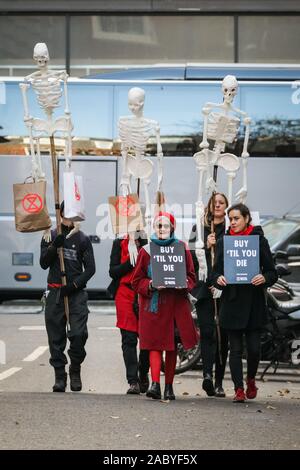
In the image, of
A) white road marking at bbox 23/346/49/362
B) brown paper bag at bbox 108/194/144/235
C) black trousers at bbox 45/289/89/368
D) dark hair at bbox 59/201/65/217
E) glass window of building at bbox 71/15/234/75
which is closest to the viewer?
black trousers at bbox 45/289/89/368

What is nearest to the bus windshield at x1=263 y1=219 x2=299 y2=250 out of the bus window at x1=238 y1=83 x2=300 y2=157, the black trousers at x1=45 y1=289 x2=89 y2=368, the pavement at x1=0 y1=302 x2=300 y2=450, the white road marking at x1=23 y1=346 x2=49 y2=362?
the white road marking at x1=23 y1=346 x2=49 y2=362

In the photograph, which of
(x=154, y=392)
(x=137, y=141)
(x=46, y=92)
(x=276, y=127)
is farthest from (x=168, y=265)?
(x=276, y=127)

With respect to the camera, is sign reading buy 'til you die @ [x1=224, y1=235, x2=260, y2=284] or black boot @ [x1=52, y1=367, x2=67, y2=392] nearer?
sign reading buy 'til you die @ [x1=224, y1=235, x2=260, y2=284]

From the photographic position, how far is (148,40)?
1111 inches

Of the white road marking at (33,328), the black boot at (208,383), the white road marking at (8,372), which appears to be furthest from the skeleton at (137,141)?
the white road marking at (33,328)

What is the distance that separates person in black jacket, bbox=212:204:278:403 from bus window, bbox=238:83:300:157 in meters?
12.7

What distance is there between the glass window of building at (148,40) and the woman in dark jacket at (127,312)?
1775 cm

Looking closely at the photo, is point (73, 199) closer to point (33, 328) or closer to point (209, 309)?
point (209, 309)

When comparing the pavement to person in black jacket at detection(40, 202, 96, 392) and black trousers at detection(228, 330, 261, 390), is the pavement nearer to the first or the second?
black trousers at detection(228, 330, 261, 390)

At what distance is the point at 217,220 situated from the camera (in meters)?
10.4

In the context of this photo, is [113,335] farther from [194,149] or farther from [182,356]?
[194,149]

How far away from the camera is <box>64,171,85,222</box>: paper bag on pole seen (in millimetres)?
10398

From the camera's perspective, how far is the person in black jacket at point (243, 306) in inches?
381

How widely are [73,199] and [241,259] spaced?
5.26ft
